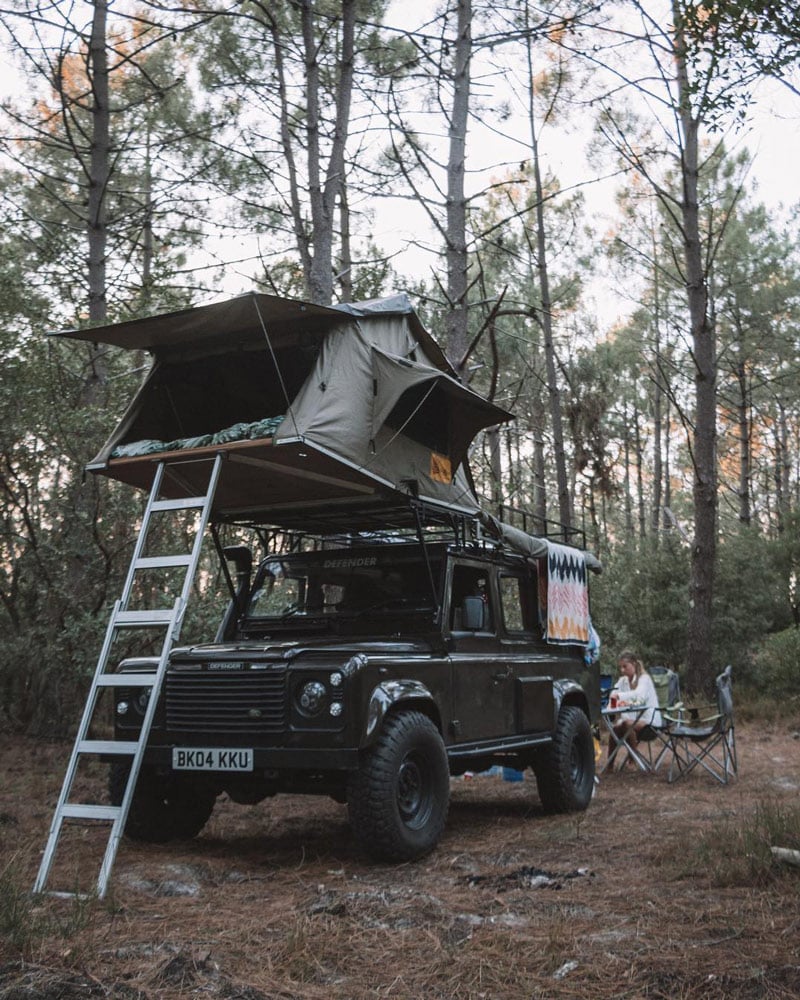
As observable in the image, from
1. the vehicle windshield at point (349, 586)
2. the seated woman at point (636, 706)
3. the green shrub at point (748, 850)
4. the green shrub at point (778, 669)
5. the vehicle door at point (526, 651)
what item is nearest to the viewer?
the green shrub at point (748, 850)

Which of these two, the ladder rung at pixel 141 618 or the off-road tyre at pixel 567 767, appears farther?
the off-road tyre at pixel 567 767

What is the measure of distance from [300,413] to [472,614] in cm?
195

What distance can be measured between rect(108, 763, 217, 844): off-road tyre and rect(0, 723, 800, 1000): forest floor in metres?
0.15

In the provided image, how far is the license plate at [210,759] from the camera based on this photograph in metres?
5.48

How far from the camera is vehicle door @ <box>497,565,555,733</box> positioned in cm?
729

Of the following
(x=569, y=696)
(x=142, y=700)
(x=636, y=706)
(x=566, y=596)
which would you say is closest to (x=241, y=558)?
(x=142, y=700)

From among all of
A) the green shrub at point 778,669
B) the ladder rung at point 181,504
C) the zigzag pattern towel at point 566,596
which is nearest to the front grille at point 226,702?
the ladder rung at point 181,504

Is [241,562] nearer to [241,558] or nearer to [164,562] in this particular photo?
[241,558]

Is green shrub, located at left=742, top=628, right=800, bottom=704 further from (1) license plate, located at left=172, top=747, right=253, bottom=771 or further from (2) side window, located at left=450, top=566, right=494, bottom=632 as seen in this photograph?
(1) license plate, located at left=172, top=747, right=253, bottom=771

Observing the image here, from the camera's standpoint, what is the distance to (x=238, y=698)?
5629 millimetres

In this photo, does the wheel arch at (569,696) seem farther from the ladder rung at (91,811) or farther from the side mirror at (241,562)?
the ladder rung at (91,811)

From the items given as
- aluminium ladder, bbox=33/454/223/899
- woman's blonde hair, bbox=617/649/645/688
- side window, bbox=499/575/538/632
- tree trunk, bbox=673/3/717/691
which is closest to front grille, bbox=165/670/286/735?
aluminium ladder, bbox=33/454/223/899

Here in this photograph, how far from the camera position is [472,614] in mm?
6891

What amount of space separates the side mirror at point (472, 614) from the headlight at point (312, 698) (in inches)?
63.7
